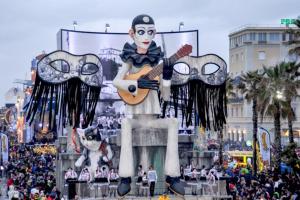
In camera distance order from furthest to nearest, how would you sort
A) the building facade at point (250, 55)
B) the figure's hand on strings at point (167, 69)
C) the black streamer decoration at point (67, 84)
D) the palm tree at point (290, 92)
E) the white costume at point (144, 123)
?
the building facade at point (250, 55) < the palm tree at point (290, 92) < the black streamer decoration at point (67, 84) < the figure's hand on strings at point (167, 69) < the white costume at point (144, 123)

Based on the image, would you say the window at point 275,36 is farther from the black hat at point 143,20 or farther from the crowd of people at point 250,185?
the black hat at point 143,20

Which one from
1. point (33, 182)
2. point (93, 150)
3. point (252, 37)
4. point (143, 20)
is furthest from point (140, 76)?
point (252, 37)

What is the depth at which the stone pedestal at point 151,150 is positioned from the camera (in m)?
26.6

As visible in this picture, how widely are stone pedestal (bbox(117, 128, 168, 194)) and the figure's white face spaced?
9.70ft

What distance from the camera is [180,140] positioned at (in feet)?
114

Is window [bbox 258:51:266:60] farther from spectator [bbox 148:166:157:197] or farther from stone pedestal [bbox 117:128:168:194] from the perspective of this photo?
spectator [bbox 148:166:157:197]

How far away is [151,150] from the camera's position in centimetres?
2711

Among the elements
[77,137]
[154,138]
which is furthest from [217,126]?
[77,137]

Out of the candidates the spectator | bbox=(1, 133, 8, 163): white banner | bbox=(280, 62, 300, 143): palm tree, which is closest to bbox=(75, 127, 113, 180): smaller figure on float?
the spectator

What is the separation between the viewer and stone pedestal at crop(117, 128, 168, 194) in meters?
26.6

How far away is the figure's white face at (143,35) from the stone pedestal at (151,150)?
9.70ft

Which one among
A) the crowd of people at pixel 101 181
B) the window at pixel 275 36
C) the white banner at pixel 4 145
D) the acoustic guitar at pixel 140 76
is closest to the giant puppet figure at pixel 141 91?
the acoustic guitar at pixel 140 76

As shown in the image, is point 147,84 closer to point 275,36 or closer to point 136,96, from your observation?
point 136,96

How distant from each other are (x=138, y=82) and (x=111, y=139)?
8.09 metres
